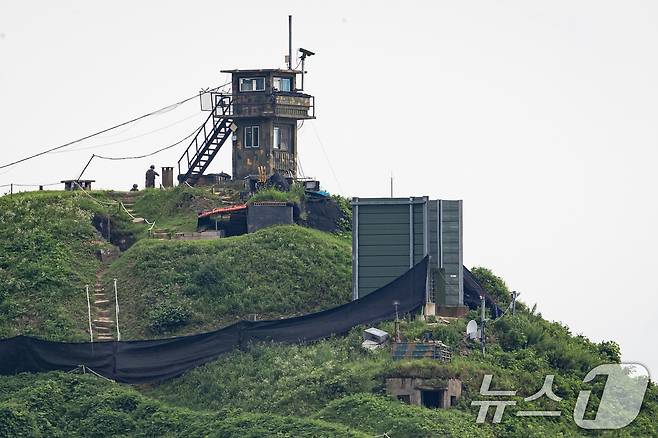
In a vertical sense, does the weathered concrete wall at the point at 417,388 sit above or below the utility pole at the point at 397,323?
below

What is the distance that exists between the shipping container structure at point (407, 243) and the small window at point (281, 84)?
38.6 feet

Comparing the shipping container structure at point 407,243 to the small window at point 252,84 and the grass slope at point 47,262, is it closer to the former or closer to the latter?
the grass slope at point 47,262

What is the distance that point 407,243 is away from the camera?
6562cm

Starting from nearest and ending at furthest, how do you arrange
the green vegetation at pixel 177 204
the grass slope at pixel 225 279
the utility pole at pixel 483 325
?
the utility pole at pixel 483 325, the grass slope at pixel 225 279, the green vegetation at pixel 177 204

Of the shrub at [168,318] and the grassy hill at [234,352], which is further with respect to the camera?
the shrub at [168,318]

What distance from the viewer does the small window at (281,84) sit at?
7669 cm

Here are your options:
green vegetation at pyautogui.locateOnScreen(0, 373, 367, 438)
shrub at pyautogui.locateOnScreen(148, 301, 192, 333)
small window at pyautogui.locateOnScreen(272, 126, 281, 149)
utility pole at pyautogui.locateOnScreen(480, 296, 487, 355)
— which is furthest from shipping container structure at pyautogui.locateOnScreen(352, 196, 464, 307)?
small window at pyautogui.locateOnScreen(272, 126, 281, 149)

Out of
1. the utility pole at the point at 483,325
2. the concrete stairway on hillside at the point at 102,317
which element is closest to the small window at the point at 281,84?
the concrete stairway on hillside at the point at 102,317

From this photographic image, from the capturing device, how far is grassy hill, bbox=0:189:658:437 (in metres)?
58.2

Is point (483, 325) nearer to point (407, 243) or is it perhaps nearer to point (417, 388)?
point (417, 388)

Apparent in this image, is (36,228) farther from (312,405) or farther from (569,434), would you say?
(569,434)

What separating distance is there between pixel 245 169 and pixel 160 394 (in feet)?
54.2

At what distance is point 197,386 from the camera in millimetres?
61625

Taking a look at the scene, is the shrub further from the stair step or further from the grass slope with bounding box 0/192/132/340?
the grass slope with bounding box 0/192/132/340
